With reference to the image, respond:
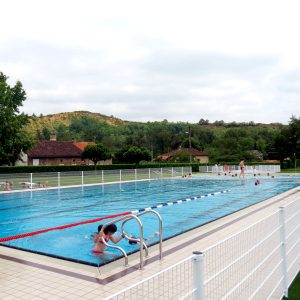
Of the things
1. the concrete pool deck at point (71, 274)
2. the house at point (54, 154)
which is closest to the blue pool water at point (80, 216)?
the concrete pool deck at point (71, 274)

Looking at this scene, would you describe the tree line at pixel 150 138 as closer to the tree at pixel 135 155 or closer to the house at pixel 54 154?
the tree at pixel 135 155

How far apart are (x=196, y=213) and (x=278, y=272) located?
863cm

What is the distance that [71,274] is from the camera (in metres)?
6.14

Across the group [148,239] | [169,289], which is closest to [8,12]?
[148,239]

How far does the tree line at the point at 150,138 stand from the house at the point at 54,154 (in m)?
3.03

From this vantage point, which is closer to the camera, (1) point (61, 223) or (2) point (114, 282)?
(2) point (114, 282)

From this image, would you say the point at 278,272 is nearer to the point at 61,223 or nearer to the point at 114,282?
the point at 114,282

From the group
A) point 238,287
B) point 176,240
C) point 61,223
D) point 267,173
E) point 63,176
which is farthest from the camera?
point 267,173

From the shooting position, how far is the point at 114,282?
5668 mm

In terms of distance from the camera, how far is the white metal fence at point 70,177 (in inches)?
922

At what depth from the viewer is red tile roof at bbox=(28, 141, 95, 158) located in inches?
2651

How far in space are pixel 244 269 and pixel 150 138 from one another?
105 metres

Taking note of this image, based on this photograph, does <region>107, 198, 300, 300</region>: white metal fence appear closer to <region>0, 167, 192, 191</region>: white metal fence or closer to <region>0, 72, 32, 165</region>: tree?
<region>0, 167, 192, 191</region>: white metal fence

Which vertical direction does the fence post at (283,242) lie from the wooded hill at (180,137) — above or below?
below
